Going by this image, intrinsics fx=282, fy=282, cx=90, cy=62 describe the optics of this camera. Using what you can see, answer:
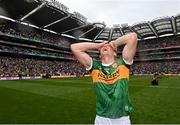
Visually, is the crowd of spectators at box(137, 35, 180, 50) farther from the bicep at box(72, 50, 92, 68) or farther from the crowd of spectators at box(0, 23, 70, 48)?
the bicep at box(72, 50, 92, 68)

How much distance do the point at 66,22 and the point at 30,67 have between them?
2034cm

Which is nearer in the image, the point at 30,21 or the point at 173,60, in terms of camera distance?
the point at 30,21

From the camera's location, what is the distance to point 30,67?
242 ft

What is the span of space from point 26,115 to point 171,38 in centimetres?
10046

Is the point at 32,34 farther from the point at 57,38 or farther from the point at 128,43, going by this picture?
the point at 128,43

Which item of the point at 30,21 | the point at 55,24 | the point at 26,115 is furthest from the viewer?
the point at 55,24

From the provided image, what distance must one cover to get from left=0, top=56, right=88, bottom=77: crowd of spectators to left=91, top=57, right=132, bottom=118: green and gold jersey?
5721 cm

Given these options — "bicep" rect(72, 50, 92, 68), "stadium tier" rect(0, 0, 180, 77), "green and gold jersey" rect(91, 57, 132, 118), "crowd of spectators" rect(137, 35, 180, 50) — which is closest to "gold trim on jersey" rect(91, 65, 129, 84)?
"green and gold jersey" rect(91, 57, 132, 118)

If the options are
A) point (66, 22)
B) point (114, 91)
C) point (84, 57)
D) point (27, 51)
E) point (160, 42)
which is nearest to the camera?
point (114, 91)

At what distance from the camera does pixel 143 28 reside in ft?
318

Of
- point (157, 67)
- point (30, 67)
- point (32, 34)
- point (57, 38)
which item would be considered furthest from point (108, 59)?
point (157, 67)

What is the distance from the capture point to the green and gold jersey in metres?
4.03

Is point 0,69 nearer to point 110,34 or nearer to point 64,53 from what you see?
point 64,53

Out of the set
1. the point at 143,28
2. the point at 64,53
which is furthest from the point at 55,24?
the point at 143,28
